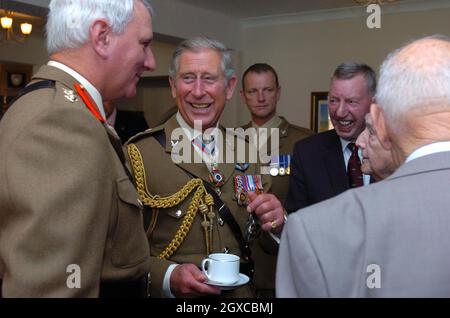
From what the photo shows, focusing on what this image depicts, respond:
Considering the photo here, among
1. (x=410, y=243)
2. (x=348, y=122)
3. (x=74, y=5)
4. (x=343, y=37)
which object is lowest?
(x=410, y=243)

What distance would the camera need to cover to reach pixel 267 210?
182 centimetres

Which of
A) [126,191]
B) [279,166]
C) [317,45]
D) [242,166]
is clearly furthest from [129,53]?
[317,45]

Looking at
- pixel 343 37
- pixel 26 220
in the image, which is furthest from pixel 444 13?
pixel 26 220

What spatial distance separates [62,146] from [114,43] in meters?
0.38

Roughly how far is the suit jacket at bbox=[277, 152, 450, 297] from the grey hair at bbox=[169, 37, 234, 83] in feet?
3.87

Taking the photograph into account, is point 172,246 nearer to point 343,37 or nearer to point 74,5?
point 74,5

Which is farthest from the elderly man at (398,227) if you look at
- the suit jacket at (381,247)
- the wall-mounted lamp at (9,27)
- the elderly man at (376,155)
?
the wall-mounted lamp at (9,27)

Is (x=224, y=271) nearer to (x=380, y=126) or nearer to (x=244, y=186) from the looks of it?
(x=244, y=186)

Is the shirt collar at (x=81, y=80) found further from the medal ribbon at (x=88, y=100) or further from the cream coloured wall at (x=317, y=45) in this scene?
the cream coloured wall at (x=317, y=45)

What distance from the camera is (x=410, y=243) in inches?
38.9

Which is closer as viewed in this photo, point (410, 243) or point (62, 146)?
point (410, 243)

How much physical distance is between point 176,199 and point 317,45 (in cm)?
523

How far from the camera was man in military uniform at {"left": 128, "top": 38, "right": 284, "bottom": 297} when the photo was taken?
187 cm

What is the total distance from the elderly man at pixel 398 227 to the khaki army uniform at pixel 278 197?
1086mm
